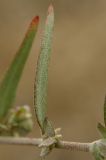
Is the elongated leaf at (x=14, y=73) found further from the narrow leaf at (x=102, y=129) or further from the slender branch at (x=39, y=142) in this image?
the narrow leaf at (x=102, y=129)

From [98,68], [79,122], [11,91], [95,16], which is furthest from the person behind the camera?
[95,16]

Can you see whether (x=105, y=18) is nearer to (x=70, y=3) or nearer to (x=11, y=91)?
(x=70, y=3)

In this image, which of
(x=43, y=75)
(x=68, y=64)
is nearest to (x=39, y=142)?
(x=43, y=75)

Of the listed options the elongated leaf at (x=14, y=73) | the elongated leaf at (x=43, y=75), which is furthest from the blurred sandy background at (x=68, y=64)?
the elongated leaf at (x=43, y=75)

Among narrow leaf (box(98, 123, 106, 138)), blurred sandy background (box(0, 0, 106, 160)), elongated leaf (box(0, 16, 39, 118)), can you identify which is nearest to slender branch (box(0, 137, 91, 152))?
narrow leaf (box(98, 123, 106, 138))

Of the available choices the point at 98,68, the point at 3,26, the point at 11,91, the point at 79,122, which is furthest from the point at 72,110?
the point at 11,91

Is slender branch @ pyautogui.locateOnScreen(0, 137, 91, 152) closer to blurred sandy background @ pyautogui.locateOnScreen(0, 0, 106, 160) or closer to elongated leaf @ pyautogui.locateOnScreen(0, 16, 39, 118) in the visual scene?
elongated leaf @ pyautogui.locateOnScreen(0, 16, 39, 118)
